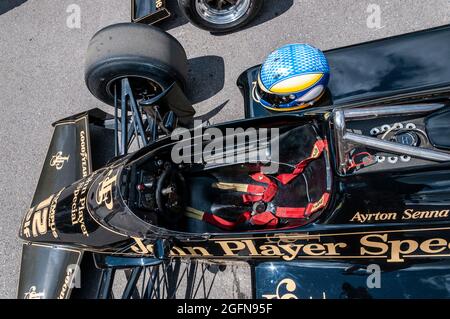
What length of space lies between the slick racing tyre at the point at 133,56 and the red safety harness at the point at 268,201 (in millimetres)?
1172

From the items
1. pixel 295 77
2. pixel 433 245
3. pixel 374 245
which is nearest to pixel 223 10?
pixel 295 77

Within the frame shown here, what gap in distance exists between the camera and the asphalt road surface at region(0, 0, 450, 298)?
4191mm

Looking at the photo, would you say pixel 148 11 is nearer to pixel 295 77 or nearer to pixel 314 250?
pixel 295 77

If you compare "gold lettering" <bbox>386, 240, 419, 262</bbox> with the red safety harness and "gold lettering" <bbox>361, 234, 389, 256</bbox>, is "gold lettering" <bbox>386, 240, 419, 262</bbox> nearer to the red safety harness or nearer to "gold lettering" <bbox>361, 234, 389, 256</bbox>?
"gold lettering" <bbox>361, 234, 389, 256</bbox>

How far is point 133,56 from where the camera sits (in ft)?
11.8

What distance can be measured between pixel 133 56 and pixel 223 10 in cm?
→ 115

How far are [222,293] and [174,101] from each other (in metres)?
1.62

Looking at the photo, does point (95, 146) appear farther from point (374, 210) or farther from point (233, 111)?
point (374, 210)

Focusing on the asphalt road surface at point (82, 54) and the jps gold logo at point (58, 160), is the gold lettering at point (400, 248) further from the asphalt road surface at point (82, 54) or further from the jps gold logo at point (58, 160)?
the jps gold logo at point (58, 160)

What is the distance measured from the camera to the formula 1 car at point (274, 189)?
8.46ft

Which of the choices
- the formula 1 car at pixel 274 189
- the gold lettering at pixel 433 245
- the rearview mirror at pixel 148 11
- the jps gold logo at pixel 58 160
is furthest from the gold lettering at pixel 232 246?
the rearview mirror at pixel 148 11

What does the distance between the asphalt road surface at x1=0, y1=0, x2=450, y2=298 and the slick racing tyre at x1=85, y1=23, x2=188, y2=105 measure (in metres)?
0.72

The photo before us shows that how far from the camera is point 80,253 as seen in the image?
3662mm

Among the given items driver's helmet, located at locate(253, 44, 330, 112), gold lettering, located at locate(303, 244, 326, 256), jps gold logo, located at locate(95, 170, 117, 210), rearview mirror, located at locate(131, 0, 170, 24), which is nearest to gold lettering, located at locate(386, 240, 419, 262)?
gold lettering, located at locate(303, 244, 326, 256)
